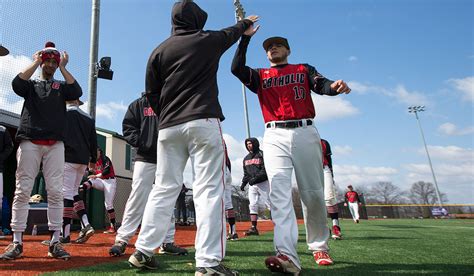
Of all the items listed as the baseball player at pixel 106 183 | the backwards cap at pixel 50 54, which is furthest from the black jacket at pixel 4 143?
the baseball player at pixel 106 183

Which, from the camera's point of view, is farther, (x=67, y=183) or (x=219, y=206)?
(x=67, y=183)

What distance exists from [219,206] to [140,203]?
6.02 feet

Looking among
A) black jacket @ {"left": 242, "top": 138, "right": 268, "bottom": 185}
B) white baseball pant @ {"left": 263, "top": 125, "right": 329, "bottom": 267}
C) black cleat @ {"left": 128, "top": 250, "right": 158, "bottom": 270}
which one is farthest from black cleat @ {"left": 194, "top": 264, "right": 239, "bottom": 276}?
black jacket @ {"left": 242, "top": 138, "right": 268, "bottom": 185}

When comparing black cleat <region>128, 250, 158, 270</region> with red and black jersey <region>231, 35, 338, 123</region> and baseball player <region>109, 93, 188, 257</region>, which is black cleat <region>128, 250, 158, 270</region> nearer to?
baseball player <region>109, 93, 188, 257</region>

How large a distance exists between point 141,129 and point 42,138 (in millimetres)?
1086

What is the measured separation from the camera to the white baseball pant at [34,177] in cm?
380

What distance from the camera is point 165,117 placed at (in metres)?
2.78

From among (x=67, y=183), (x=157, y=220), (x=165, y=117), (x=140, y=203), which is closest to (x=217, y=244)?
(x=157, y=220)

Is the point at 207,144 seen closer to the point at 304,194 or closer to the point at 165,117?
the point at 165,117

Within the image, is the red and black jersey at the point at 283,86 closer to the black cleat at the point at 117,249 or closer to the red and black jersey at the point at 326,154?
the black cleat at the point at 117,249

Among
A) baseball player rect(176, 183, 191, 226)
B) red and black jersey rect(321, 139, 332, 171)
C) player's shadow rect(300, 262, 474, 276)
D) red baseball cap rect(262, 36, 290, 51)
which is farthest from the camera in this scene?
baseball player rect(176, 183, 191, 226)

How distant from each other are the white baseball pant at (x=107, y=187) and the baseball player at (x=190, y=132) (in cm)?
→ 606

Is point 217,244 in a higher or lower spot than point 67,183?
lower

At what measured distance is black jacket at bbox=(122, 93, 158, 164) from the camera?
403 cm
